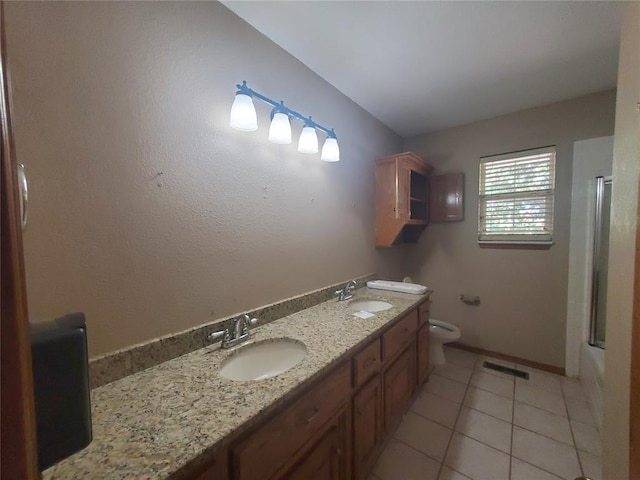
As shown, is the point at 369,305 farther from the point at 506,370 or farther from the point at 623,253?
the point at 506,370

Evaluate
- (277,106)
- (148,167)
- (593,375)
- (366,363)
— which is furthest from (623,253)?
(593,375)

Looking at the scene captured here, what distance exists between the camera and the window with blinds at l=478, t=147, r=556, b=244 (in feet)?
7.28

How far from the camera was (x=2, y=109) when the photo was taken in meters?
0.29

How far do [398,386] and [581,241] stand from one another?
1982 mm

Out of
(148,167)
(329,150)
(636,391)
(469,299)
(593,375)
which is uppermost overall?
(329,150)

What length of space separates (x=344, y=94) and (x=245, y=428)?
83.8 inches

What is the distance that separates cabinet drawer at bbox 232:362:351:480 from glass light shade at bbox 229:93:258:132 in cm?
114

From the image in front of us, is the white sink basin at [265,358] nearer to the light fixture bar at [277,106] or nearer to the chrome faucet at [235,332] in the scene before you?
the chrome faucet at [235,332]

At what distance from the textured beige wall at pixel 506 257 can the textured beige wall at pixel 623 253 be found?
5.25 feet

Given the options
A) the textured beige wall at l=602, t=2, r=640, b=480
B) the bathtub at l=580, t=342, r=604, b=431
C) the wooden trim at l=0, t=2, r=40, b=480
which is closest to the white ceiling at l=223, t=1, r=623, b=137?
the textured beige wall at l=602, t=2, r=640, b=480

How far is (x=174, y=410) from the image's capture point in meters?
0.70

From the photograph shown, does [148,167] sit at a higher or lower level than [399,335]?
higher

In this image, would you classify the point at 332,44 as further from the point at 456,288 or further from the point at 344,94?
the point at 456,288

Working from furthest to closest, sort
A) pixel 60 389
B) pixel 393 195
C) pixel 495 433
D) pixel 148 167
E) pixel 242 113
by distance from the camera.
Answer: pixel 393 195 < pixel 495 433 < pixel 242 113 < pixel 148 167 < pixel 60 389
